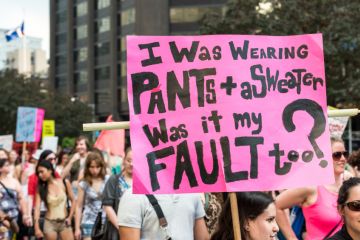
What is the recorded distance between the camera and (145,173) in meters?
3.74

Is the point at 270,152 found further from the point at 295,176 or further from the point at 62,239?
the point at 62,239

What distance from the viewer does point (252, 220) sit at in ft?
12.3

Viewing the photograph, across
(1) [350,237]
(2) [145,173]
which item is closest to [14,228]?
(2) [145,173]

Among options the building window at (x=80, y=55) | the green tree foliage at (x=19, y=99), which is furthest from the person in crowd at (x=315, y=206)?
the building window at (x=80, y=55)

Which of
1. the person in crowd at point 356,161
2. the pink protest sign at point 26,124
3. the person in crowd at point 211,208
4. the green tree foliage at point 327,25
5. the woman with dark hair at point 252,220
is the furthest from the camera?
the green tree foliage at point 327,25

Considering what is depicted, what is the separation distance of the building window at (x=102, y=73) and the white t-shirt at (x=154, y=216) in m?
70.0

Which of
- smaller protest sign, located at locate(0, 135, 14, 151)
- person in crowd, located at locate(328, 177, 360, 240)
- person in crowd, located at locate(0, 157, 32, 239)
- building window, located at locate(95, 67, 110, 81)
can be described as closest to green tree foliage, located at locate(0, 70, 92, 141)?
building window, located at locate(95, 67, 110, 81)

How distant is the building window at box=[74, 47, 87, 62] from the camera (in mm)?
79062

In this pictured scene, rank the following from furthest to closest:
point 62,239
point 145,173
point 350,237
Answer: point 62,239
point 145,173
point 350,237

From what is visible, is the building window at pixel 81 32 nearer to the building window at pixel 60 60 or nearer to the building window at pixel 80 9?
the building window at pixel 80 9

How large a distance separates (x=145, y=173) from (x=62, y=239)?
17.2 feet

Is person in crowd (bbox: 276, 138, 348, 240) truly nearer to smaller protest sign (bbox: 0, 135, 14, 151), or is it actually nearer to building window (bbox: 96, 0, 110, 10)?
smaller protest sign (bbox: 0, 135, 14, 151)

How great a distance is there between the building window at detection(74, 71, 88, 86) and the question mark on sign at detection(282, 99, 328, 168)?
74899 millimetres

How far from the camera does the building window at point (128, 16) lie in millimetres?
70975
